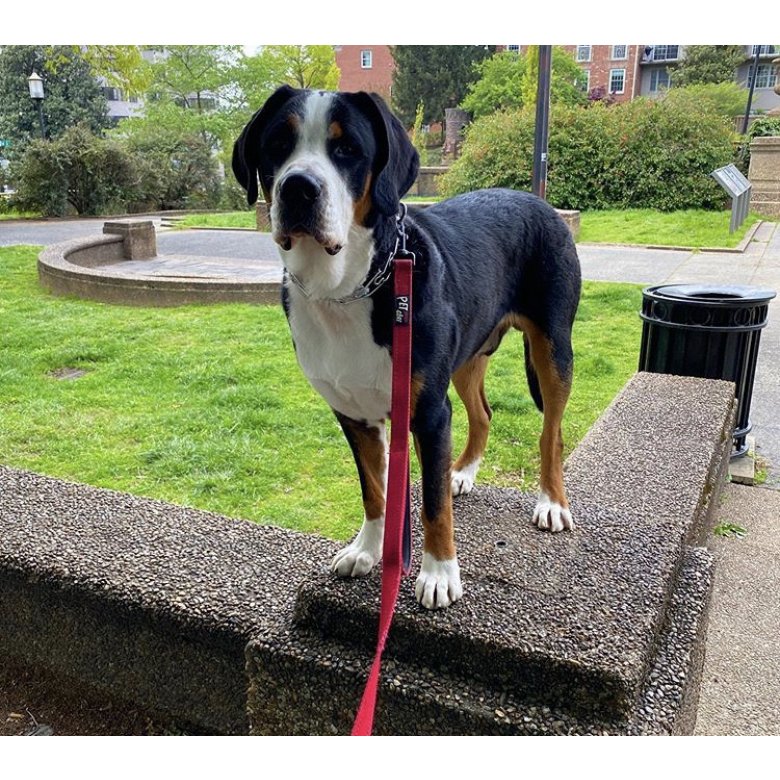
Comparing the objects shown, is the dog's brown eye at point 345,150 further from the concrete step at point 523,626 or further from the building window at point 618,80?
the building window at point 618,80

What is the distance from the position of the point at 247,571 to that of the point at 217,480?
1751mm

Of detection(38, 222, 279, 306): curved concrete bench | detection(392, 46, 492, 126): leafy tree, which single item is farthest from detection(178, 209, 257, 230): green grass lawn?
detection(392, 46, 492, 126): leafy tree

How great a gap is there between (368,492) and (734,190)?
15520mm

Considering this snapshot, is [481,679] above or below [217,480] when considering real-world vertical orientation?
above

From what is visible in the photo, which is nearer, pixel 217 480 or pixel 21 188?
pixel 217 480

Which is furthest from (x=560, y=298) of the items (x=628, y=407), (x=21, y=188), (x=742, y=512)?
(x=21, y=188)

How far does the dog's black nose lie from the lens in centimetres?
175

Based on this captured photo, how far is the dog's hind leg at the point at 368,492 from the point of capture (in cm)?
241

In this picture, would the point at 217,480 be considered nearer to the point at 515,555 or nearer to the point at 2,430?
the point at 2,430

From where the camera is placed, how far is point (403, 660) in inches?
85.2

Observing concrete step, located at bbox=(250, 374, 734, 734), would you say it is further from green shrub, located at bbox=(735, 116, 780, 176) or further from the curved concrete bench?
green shrub, located at bbox=(735, 116, 780, 176)

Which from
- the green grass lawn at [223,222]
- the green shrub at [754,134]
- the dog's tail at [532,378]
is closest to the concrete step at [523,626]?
the dog's tail at [532,378]

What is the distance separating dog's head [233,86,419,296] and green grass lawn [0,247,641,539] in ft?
7.44

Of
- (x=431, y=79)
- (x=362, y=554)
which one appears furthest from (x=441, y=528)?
(x=431, y=79)
